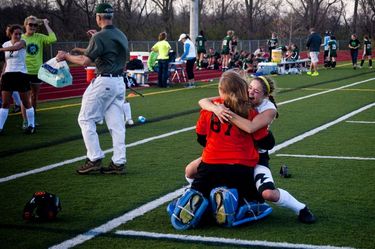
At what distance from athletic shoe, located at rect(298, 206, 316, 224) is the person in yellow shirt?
1797cm

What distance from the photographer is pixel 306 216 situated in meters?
6.00

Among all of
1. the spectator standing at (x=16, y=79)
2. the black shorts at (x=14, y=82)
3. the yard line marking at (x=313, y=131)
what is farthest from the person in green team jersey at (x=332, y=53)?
the black shorts at (x=14, y=82)

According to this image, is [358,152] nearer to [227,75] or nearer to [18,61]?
[227,75]

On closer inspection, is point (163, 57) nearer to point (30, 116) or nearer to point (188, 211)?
point (30, 116)

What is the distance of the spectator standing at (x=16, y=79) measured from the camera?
39.9 ft

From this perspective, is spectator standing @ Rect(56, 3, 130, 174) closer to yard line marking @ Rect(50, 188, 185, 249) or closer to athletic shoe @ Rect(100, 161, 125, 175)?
athletic shoe @ Rect(100, 161, 125, 175)

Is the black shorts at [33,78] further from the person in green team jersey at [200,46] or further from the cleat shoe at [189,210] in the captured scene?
the person in green team jersey at [200,46]

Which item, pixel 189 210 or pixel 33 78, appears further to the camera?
pixel 33 78

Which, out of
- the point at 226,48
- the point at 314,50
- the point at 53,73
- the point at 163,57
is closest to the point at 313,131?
the point at 53,73

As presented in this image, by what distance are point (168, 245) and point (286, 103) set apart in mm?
12498

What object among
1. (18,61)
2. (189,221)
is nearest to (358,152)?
(189,221)

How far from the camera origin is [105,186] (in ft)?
25.3

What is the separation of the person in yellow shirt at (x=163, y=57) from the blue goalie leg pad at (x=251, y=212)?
17.8 m

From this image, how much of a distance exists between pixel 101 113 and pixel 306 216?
349 cm
